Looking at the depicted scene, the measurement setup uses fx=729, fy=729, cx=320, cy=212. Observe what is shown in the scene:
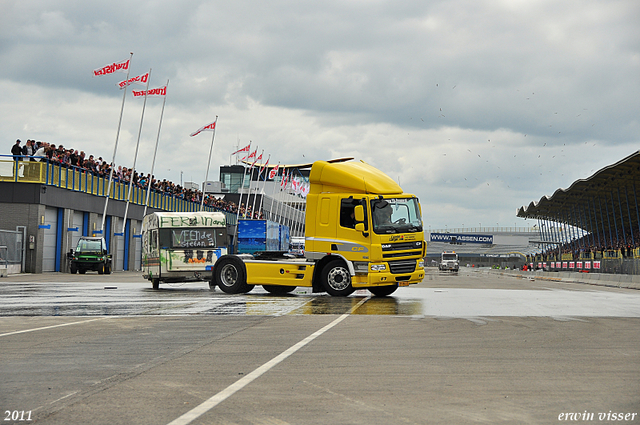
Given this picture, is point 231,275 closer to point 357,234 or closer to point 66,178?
point 357,234

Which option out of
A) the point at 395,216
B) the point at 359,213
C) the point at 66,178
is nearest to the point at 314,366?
the point at 359,213

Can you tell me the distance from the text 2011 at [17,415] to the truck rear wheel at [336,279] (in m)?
14.8

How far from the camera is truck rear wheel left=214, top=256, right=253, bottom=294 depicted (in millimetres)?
22328

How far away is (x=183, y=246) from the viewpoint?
25.7 m

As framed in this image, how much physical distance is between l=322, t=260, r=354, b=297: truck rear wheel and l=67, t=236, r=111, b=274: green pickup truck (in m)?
27.4

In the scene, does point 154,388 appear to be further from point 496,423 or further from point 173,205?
point 173,205

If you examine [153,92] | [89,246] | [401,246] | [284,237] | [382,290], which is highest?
[153,92]

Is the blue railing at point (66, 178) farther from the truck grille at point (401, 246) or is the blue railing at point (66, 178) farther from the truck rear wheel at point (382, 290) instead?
the truck grille at point (401, 246)

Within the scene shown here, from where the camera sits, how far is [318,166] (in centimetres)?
2100

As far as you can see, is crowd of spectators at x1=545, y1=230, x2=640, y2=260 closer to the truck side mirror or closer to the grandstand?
the grandstand

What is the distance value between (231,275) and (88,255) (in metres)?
24.6

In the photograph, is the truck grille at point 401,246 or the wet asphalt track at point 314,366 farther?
the truck grille at point 401,246

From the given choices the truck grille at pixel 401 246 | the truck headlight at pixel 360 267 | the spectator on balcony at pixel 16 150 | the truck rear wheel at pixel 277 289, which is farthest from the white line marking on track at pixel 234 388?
the spectator on balcony at pixel 16 150

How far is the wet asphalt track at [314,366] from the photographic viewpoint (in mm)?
6133
